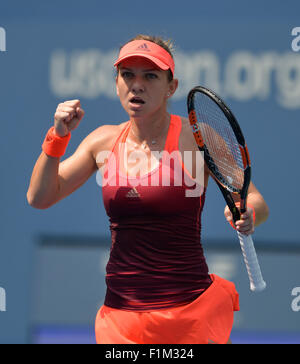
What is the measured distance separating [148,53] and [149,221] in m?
0.58

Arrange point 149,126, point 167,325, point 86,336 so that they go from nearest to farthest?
point 167,325
point 149,126
point 86,336

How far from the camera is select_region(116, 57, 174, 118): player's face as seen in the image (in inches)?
96.5

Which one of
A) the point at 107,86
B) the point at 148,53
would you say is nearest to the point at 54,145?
the point at 148,53

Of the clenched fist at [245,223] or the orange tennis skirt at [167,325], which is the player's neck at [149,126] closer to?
the clenched fist at [245,223]

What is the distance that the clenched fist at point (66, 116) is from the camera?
2.42m

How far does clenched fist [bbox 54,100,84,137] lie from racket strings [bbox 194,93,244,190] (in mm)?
447

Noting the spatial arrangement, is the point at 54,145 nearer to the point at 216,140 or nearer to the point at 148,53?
the point at 148,53

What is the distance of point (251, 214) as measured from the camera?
2416 mm

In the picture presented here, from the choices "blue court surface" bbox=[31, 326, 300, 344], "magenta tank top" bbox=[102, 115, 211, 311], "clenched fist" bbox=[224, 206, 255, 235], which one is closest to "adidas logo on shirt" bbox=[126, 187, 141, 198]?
"magenta tank top" bbox=[102, 115, 211, 311]

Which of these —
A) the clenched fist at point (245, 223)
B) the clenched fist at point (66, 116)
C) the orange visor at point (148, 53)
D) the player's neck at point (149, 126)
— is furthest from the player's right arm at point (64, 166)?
the clenched fist at point (245, 223)

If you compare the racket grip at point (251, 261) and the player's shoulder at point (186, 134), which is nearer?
the racket grip at point (251, 261)

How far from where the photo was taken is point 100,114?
4793 mm

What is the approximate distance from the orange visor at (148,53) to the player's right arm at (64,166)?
243mm
